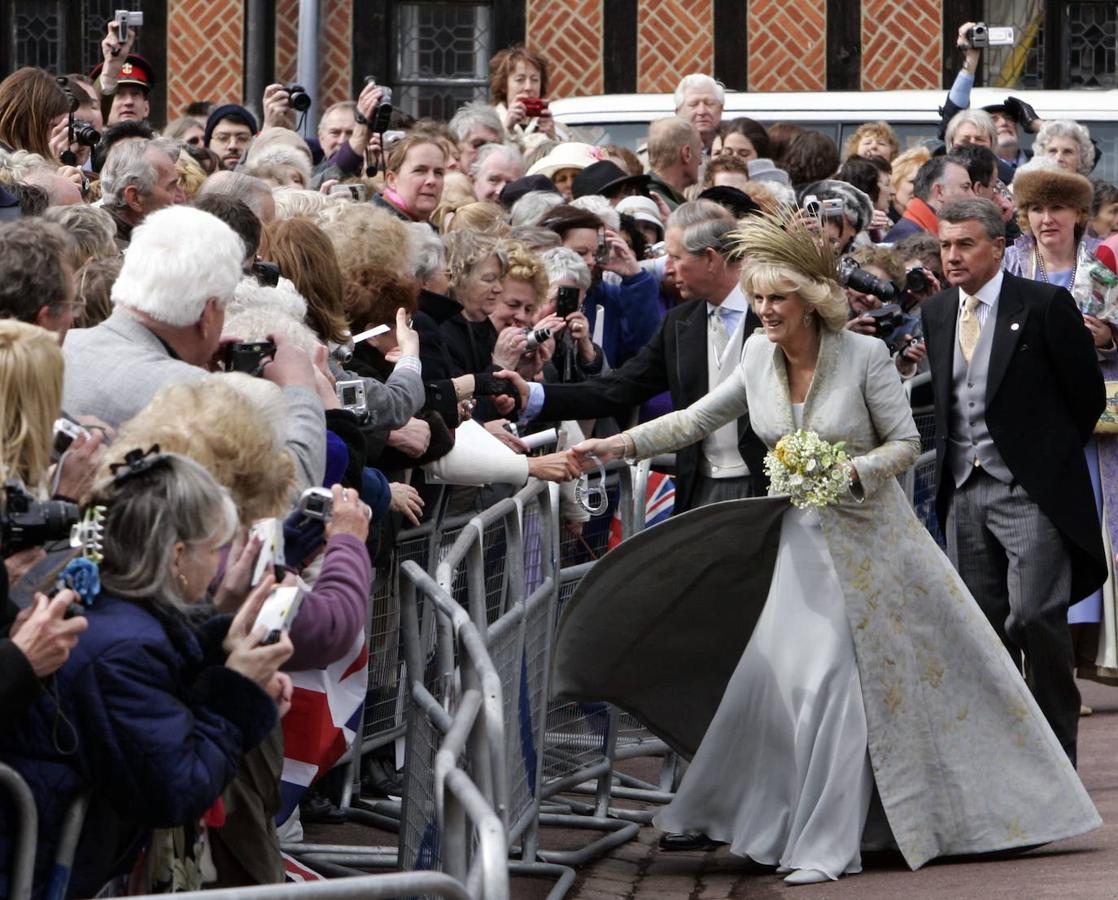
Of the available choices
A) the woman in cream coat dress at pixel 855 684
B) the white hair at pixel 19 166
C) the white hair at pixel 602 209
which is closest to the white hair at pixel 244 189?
the white hair at pixel 19 166

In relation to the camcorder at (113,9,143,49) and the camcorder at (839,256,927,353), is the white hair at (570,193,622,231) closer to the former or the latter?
the camcorder at (839,256,927,353)

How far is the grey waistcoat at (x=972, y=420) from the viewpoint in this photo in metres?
7.80

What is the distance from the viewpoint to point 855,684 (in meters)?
6.59

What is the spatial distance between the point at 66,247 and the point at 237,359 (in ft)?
1.64

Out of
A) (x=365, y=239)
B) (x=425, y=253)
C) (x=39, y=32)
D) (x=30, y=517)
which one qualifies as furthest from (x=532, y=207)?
(x=39, y=32)

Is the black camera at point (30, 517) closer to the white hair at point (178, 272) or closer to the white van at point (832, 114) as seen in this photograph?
the white hair at point (178, 272)

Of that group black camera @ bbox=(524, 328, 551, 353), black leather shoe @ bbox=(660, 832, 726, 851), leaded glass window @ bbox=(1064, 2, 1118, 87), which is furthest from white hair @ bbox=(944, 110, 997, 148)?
leaded glass window @ bbox=(1064, 2, 1118, 87)

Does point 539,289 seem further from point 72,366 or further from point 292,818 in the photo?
point 72,366

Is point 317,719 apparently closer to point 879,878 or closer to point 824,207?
point 879,878

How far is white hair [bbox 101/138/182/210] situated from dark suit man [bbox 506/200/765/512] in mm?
1474

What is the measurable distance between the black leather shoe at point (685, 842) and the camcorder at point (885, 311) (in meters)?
2.53

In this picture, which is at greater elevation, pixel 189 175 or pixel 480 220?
pixel 189 175

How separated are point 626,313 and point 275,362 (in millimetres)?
4240

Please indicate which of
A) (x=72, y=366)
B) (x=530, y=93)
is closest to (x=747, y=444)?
(x=72, y=366)
